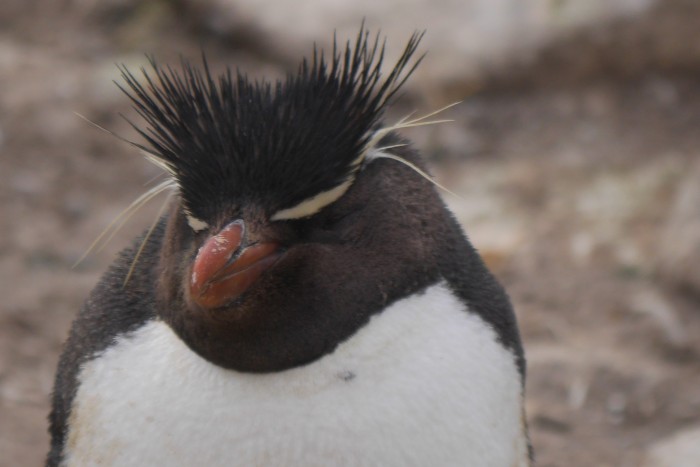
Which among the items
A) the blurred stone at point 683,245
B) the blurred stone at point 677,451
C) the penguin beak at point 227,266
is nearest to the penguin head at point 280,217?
the penguin beak at point 227,266

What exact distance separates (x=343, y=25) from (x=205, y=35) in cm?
106

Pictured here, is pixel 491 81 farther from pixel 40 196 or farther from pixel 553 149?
pixel 40 196

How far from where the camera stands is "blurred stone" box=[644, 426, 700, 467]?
147 inches

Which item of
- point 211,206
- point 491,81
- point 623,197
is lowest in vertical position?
point 211,206

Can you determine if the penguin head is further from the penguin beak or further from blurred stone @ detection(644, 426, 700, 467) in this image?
blurred stone @ detection(644, 426, 700, 467)

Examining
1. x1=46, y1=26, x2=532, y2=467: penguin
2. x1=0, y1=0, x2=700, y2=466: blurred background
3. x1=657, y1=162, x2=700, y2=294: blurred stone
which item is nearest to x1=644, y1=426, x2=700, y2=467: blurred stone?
x1=0, y1=0, x2=700, y2=466: blurred background

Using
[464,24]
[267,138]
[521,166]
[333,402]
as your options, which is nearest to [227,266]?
[267,138]

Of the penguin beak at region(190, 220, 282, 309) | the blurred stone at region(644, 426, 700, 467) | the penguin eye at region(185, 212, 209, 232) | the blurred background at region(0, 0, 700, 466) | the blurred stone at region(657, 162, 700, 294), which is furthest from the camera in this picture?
the blurred stone at region(657, 162, 700, 294)

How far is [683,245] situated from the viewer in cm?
483

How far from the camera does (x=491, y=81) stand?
618 cm

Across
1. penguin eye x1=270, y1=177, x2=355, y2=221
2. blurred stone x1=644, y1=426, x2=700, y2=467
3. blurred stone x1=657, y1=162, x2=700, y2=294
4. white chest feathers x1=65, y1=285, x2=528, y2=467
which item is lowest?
white chest feathers x1=65, y1=285, x2=528, y2=467

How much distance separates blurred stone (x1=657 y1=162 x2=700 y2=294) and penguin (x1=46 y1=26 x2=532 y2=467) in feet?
8.12

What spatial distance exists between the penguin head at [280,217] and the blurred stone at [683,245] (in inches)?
108

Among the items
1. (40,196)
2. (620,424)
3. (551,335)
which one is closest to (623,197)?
(551,335)
